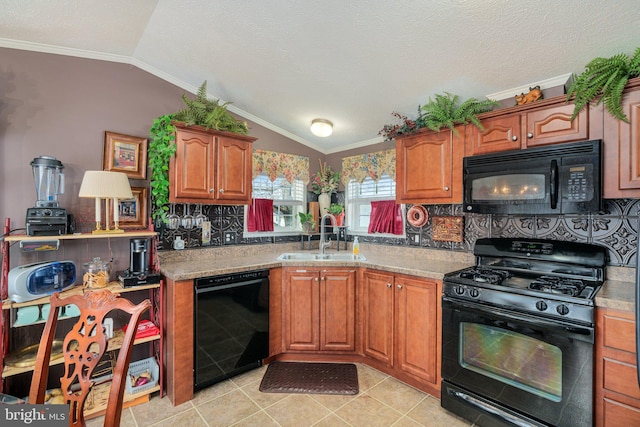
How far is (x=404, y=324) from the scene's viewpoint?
2.46m

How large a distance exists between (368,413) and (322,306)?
0.91 meters

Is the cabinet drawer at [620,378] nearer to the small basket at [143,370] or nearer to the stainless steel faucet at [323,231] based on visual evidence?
the stainless steel faucet at [323,231]

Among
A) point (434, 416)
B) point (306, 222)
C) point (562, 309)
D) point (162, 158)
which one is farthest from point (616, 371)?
point (162, 158)

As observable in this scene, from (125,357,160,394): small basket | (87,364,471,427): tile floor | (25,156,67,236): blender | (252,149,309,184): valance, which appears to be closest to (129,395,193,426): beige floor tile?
(87,364,471,427): tile floor

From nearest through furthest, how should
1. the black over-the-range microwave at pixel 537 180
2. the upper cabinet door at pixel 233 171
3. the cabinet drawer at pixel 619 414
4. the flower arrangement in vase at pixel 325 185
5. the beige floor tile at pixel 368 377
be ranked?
the cabinet drawer at pixel 619 414 < the black over-the-range microwave at pixel 537 180 < the beige floor tile at pixel 368 377 < the upper cabinet door at pixel 233 171 < the flower arrangement in vase at pixel 325 185

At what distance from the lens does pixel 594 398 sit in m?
1.62

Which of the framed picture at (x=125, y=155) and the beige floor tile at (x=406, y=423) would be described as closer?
the beige floor tile at (x=406, y=423)

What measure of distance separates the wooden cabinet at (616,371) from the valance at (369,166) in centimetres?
213

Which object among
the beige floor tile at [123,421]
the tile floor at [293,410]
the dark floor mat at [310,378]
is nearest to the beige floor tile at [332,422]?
the tile floor at [293,410]

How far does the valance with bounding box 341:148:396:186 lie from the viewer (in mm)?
3338

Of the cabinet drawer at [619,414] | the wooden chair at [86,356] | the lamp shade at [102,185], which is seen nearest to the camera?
the wooden chair at [86,356]

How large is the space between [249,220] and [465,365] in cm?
238

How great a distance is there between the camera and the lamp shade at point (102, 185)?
6.94ft

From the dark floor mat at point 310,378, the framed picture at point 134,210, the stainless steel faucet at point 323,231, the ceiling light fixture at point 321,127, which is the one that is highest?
the ceiling light fixture at point 321,127
